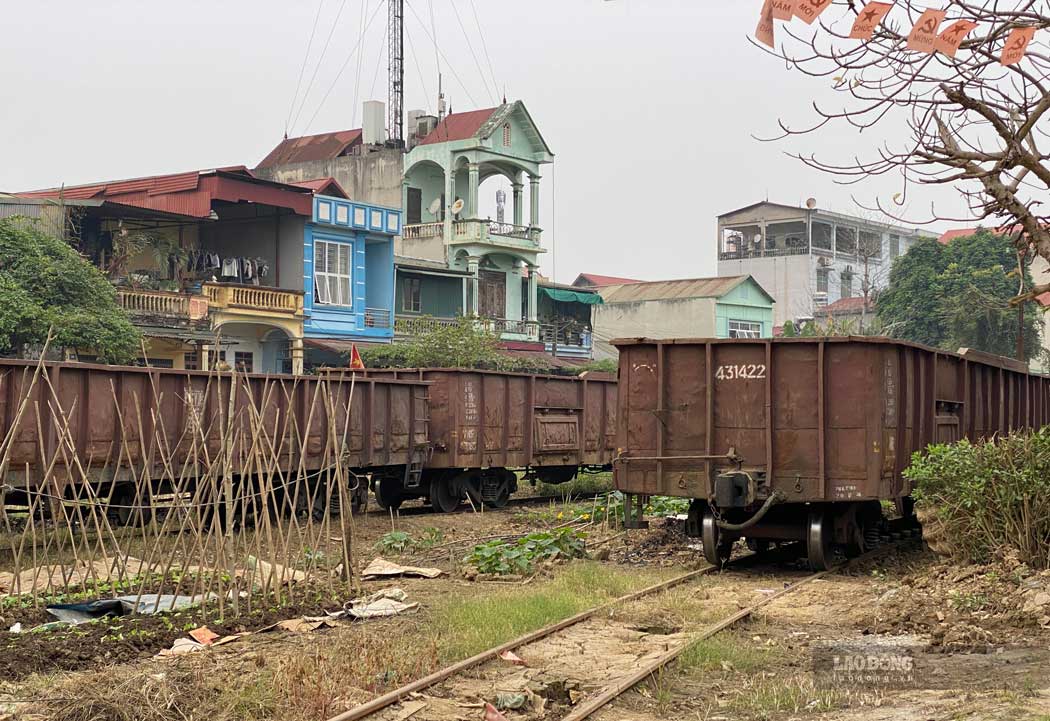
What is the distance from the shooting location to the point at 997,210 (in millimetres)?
10742

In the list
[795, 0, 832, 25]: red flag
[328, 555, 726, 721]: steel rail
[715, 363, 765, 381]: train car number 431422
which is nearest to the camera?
[328, 555, 726, 721]: steel rail

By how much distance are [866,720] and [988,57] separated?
5084 millimetres

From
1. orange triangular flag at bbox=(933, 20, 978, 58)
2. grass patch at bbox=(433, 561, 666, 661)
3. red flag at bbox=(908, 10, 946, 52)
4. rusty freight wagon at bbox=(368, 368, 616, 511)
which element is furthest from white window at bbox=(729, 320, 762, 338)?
red flag at bbox=(908, 10, 946, 52)

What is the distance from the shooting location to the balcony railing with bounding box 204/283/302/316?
33906 millimetres

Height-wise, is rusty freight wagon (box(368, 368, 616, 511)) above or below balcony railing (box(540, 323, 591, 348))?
below

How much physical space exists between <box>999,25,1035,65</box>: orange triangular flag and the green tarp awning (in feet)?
137

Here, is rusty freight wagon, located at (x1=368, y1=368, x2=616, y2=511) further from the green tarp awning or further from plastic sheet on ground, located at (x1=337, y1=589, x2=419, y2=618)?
the green tarp awning

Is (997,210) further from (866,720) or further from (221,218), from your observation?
(221,218)

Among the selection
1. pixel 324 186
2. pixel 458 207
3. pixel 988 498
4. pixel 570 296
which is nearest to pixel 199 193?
pixel 324 186

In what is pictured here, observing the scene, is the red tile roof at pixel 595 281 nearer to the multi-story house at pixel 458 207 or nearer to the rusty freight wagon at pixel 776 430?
the multi-story house at pixel 458 207

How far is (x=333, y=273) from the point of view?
3878cm

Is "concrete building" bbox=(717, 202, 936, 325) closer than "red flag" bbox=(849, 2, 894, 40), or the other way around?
"red flag" bbox=(849, 2, 894, 40)

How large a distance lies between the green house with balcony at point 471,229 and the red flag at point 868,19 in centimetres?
3478

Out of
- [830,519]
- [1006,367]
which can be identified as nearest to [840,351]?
[830,519]
